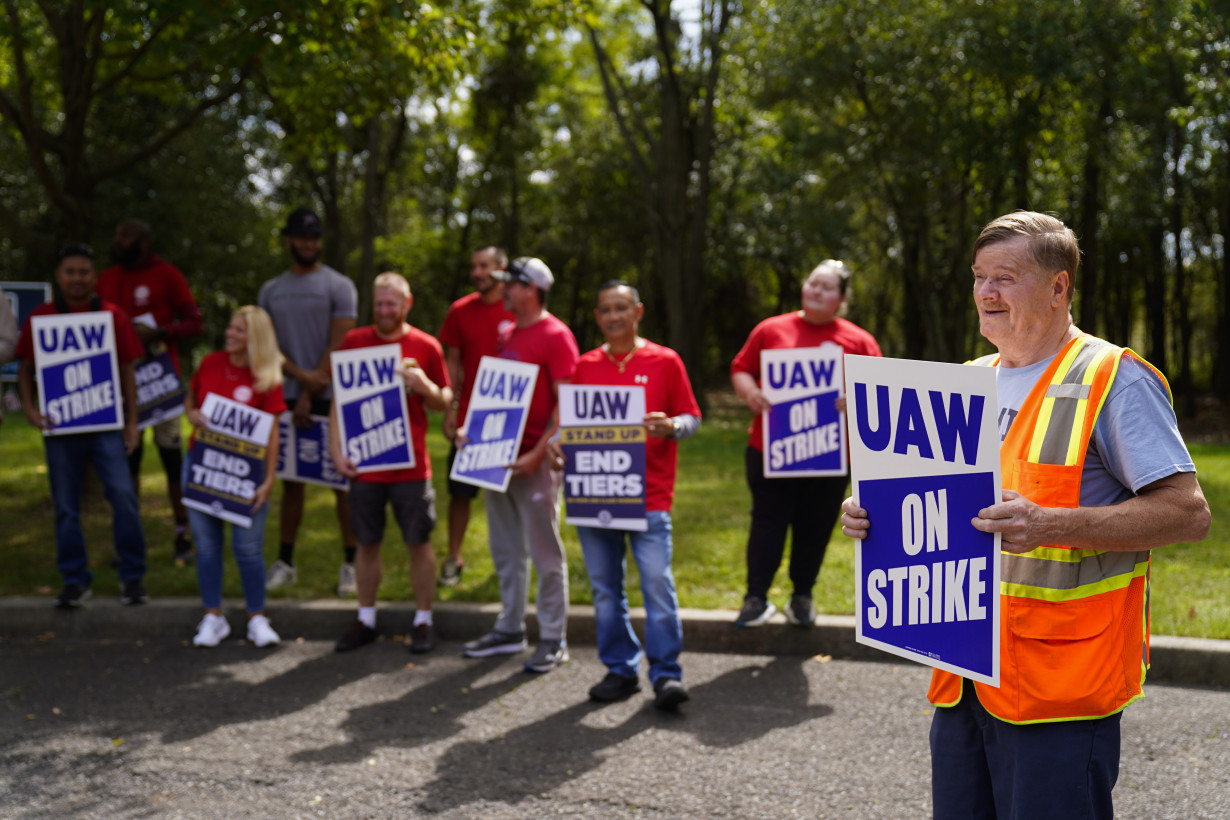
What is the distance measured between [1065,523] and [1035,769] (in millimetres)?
579

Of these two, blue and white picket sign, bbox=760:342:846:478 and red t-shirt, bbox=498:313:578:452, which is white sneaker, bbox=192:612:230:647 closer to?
red t-shirt, bbox=498:313:578:452

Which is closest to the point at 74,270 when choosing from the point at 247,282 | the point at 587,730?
the point at 587,730

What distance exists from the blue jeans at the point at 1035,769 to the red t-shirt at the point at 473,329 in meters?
4.98

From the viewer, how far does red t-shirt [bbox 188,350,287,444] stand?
6.71 meters

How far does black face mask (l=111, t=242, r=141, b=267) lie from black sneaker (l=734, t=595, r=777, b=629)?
5.16 metres

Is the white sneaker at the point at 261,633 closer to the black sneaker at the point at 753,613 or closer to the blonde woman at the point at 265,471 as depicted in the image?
the blonde woman at the point at 265,471

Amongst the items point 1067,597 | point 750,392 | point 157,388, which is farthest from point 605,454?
point 157,388

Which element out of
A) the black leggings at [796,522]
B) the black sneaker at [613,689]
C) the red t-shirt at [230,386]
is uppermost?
the red t-shirt at [230,386]

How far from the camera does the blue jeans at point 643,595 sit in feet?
17.6

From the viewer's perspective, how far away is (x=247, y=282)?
27.8 meters

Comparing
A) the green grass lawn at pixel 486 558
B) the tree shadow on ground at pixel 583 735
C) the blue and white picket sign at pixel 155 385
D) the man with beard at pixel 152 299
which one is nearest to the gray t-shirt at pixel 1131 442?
the tree shadow on ground at pixel 583 735

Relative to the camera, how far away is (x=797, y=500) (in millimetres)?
6422

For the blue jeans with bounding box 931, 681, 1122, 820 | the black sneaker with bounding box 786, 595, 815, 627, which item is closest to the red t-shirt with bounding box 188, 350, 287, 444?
the black sneaker with bounding box 786, 595, 815, 627

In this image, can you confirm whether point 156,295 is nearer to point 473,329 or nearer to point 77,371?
point 77,371
